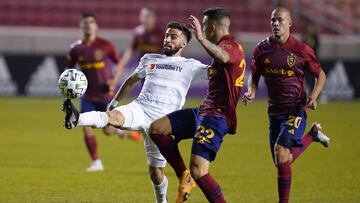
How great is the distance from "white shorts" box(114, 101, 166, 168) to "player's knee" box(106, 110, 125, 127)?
74mm

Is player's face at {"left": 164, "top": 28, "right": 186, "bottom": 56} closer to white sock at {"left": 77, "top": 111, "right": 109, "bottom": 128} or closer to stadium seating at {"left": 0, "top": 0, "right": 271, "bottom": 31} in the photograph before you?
white sock at {"left": 77, "top": 111, "right": 109, "bottom": 128}

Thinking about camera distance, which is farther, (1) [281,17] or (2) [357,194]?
(2) [357,194]

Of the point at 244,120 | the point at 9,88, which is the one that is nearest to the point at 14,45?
the point at 9,88

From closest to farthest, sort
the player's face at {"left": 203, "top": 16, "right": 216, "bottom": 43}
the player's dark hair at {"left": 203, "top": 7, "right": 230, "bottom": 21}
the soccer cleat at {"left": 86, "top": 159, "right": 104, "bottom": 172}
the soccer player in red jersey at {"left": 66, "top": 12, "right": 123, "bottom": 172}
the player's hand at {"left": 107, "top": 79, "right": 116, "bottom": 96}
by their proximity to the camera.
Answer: the player's dark hair at {"left": 203, "top": 7, "right": 230, "bottom": 21} < the player's face at {"left": 203, "top": 16, "right": 216, "bottom": 43} < the soccer cleat at {"left": 86, "top": 159, "right": 104, "bottom": 172} < the player's hand at {"left": 107, "top": 79, "right": 116, "bottom": 96} < the soccer player in red jersey at {"left": 66, "top": 12, "right": 123, "bottom": 172}

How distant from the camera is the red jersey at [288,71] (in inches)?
375

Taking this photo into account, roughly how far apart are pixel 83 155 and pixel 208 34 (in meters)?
6.84

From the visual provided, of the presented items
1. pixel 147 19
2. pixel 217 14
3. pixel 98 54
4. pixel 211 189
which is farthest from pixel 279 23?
pixel 147 19

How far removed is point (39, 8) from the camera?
29.2 meters

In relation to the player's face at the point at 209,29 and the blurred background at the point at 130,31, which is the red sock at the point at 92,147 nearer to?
the player's face at the point at 209,29

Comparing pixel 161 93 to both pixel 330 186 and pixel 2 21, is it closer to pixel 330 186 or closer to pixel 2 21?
pixel 330 186

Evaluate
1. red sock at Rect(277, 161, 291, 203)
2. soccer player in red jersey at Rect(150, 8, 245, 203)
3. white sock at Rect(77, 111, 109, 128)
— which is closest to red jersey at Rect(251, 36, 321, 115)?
red sock at Rect(277, 161, 291, 203)

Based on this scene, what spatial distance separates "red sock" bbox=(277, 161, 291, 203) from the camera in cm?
909

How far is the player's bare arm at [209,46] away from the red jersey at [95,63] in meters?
5.37

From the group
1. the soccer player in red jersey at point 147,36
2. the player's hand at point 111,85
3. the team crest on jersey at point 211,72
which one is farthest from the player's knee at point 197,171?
the soccer player in red jersey at point 147,36
